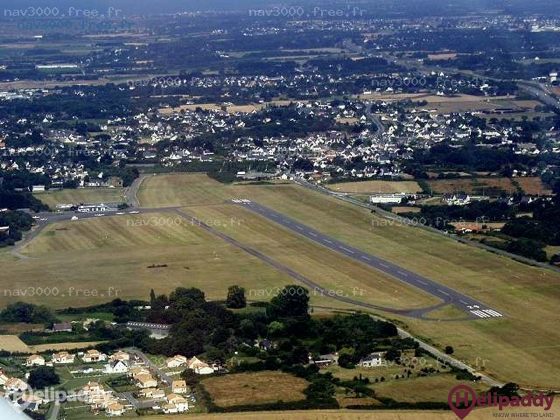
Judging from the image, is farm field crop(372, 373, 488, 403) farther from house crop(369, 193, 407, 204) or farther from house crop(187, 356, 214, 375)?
house crop(369, 193, 407, 204)

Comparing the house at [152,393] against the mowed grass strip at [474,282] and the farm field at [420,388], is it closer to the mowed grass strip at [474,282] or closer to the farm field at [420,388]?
the farm field at [420,388]

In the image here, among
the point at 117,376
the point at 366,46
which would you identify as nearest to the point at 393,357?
the point at 117,376

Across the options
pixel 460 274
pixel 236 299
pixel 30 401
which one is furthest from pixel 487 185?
pixel 30 401

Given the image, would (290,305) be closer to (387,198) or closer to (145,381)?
(145,381)

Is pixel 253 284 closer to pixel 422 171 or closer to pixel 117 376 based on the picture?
pixel 117 376

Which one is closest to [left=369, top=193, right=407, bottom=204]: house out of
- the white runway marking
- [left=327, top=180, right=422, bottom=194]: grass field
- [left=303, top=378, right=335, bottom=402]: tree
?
[left=327, top=180, right=422, bottom=194]: grass field

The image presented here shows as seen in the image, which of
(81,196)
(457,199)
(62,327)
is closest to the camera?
(62,327)
